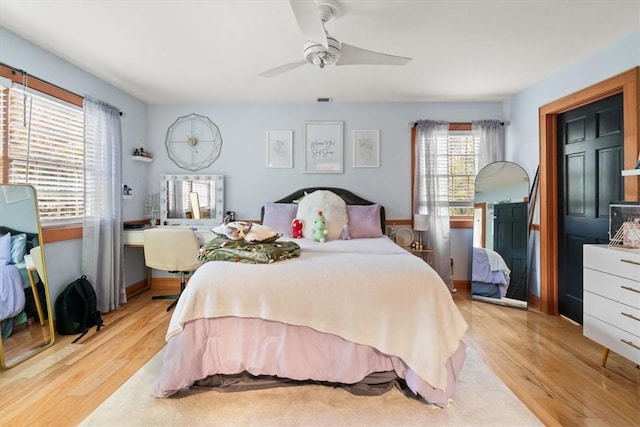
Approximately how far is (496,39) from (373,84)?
126cm

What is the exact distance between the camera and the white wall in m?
2.46

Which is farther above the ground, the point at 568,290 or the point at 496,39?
the point at 496,39

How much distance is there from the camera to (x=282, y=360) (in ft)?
5.99

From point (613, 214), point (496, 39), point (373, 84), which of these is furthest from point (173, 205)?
point (613, 214)

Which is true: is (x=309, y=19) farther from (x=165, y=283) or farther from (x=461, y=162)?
(x=165, y=283)

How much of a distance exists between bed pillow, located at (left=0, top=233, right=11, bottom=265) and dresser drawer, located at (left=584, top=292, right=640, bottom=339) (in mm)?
4276

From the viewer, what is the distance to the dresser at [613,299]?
1.92m

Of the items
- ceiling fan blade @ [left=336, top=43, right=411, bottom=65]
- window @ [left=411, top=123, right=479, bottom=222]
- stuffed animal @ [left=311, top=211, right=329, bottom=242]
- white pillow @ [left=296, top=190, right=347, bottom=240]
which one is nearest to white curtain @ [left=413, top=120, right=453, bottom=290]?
window @ [left=411, top=123, right=479, bottom=222]

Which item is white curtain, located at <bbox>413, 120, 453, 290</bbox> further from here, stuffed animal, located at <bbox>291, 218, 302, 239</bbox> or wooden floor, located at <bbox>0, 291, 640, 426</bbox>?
stuffed animal, located at <bbox>291, 218, 302, 239</bbox>

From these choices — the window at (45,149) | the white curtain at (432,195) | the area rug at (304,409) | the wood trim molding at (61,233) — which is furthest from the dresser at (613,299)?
the window at (45,149)

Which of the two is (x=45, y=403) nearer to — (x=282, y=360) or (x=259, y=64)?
(x=282, y=360)

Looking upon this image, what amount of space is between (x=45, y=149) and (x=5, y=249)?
40.0 inches

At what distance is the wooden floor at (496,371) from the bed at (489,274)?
0.50 m

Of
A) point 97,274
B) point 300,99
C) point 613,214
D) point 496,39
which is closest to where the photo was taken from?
point 613,214
